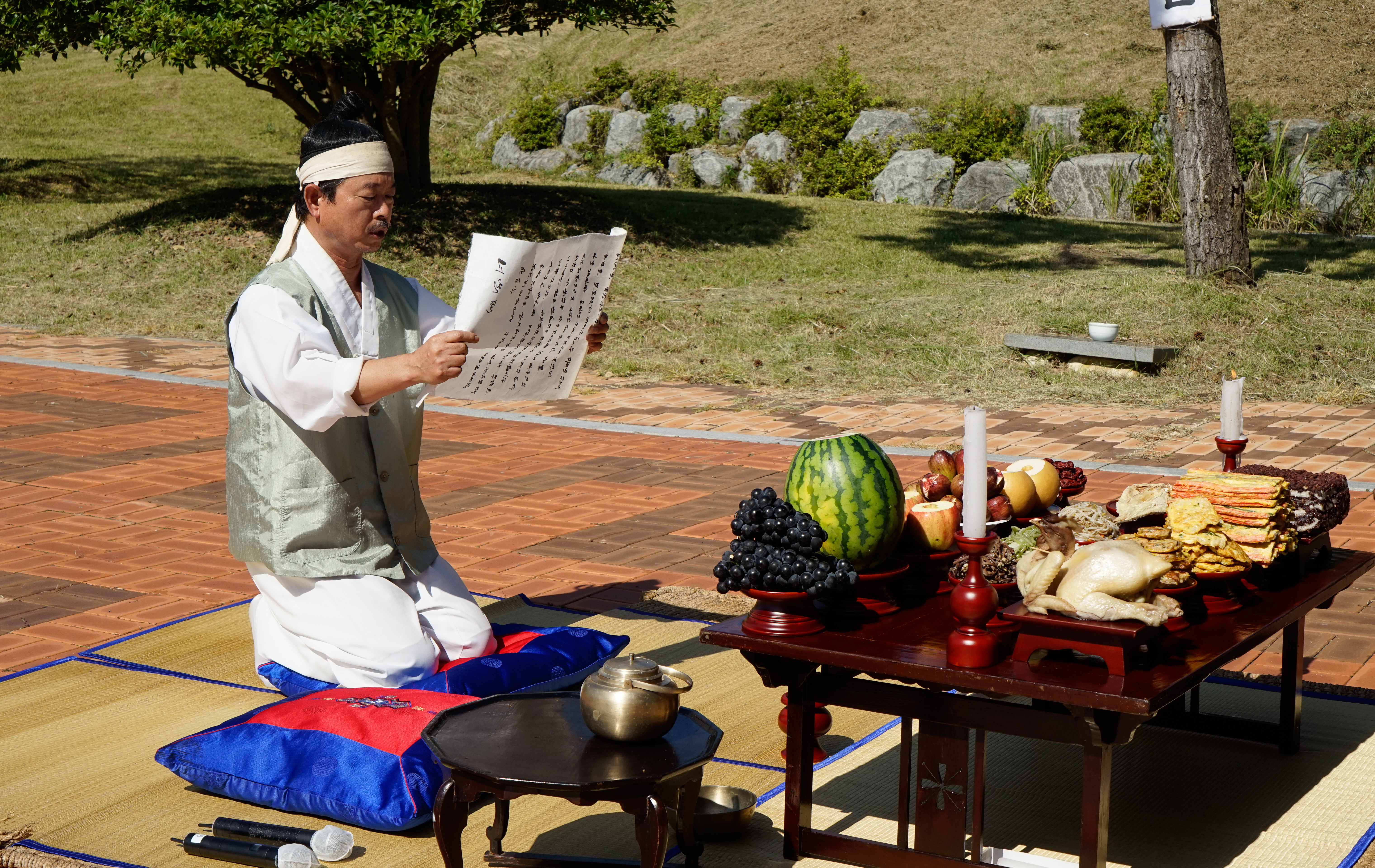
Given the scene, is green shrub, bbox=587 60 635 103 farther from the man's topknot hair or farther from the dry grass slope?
the man's topknot hair

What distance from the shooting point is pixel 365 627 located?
12.1 feet

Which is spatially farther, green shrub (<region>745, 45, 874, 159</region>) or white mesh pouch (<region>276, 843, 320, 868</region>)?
green shrub (<region>745, 45, 874, 159</region>)

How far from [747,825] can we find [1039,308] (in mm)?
9232

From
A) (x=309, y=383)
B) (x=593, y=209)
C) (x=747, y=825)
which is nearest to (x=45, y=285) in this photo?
(x=593, y=209)

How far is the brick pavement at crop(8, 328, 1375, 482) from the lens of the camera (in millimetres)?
7324

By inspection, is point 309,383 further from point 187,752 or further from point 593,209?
point 593,209

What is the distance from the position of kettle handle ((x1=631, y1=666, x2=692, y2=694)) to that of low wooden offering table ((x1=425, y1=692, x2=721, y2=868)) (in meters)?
0.07

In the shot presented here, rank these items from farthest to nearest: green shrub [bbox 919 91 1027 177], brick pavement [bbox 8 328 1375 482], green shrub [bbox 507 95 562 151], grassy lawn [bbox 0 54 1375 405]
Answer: green shrub [bbox 507 95 562 151] → green shrub [bbox 919 91 1027 177] → grassy lawn [bbox 0 54 1375 405] → brick pavement [bbox 8 328 1375 482]

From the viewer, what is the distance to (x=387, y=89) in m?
15.2

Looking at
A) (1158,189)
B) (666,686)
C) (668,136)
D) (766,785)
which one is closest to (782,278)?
(1158,189)

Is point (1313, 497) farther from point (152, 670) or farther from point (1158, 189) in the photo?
point (1158, 189)

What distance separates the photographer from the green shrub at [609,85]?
24.8 meters

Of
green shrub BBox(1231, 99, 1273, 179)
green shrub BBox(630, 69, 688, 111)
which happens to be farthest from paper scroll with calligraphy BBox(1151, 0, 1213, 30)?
green shrub BBox(630, 69, 688, 111)

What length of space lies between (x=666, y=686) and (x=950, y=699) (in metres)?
Answer: 0.62
